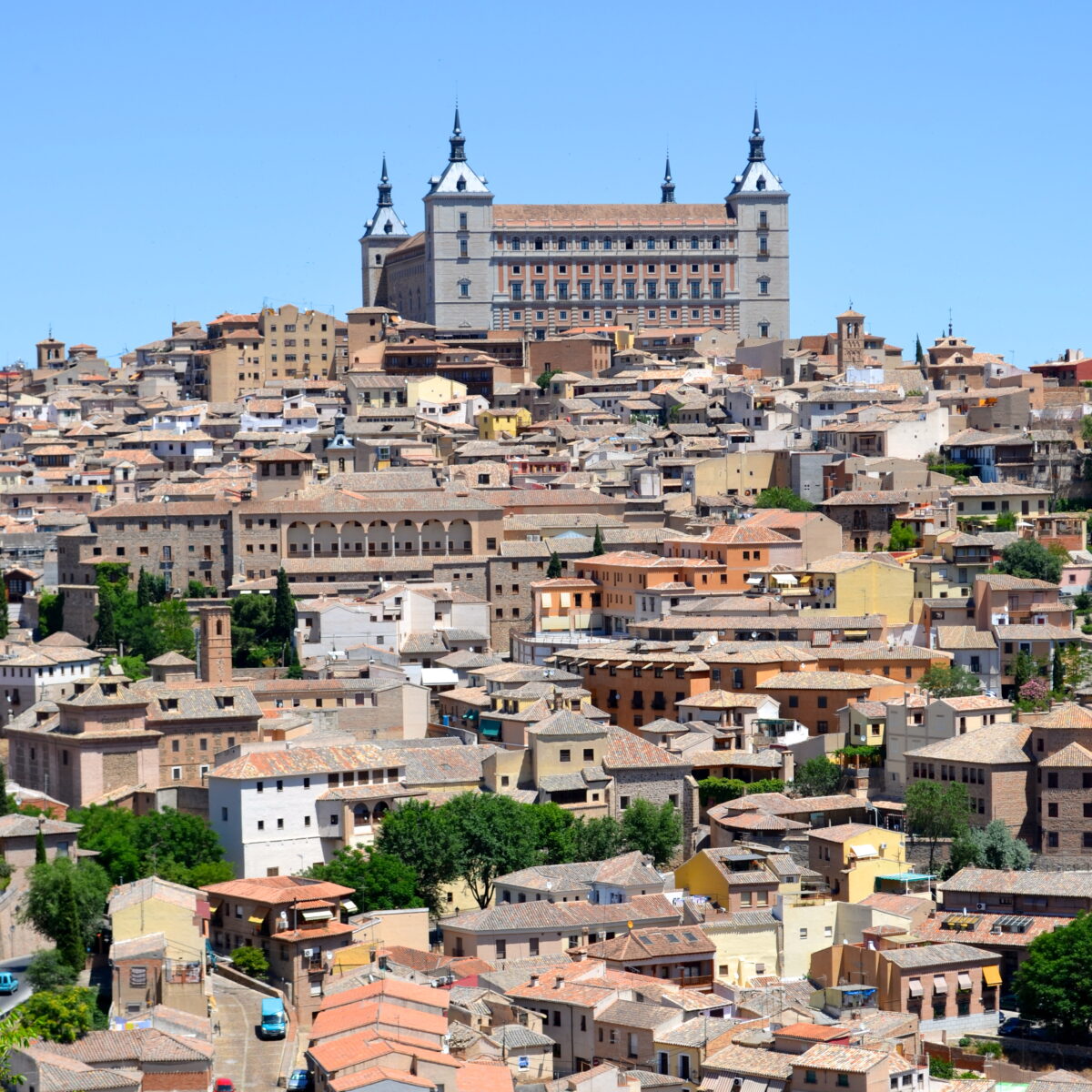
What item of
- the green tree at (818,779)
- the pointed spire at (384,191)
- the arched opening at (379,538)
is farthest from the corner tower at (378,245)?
the green tree at (818,779)

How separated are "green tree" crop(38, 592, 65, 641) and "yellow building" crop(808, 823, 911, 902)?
2746 cm

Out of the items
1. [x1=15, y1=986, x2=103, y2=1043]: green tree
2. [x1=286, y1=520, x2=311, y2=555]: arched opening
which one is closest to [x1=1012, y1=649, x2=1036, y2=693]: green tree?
[x1=286, y1=520, x2=311, y2=555]: arched opening

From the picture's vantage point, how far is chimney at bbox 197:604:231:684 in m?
64.0

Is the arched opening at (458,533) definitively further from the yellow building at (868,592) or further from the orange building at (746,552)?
the yellow building at (868,592)

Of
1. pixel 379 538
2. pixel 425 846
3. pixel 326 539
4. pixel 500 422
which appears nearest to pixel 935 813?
pixel 425 846

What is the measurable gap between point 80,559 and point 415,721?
54.8 ft

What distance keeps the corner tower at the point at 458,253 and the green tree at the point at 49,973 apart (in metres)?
77.9

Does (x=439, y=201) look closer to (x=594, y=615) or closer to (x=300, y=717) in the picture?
(x=594, y=615)

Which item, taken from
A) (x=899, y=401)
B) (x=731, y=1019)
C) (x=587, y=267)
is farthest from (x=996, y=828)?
(x=587, y=267)

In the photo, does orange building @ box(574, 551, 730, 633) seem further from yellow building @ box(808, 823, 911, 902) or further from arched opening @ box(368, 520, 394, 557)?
yellow building @ box(808, 823, 911, 902)

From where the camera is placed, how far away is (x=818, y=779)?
58.4 metres

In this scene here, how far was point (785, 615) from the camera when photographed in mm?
68312

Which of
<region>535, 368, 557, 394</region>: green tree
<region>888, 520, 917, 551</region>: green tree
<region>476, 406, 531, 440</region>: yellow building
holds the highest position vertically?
<region>535, 368, 557, 394</region>: green tree

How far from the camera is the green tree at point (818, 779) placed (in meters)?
58.4
